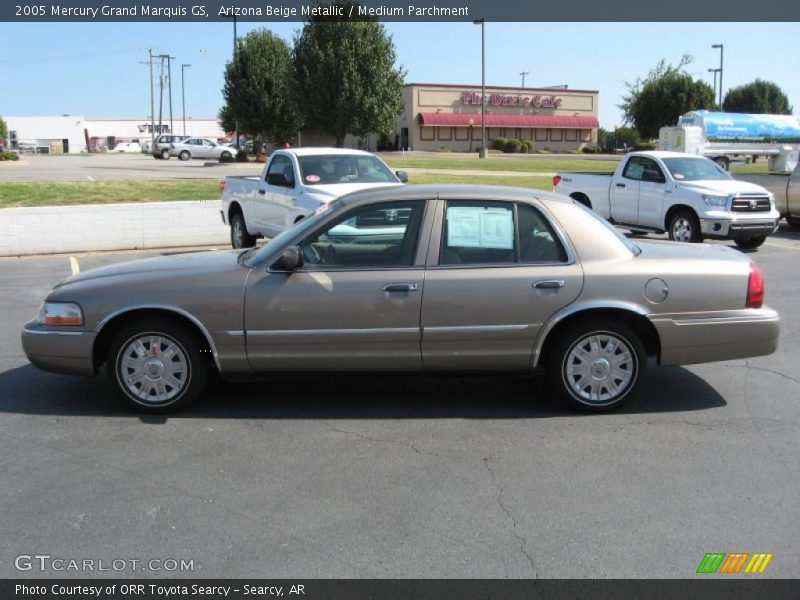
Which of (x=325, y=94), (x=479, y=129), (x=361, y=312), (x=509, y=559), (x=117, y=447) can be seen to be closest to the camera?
(x=509, y=559)

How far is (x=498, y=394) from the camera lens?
6.22 metres

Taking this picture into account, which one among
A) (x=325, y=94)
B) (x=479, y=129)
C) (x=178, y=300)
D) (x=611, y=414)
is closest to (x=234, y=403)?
(x=178, y=300)

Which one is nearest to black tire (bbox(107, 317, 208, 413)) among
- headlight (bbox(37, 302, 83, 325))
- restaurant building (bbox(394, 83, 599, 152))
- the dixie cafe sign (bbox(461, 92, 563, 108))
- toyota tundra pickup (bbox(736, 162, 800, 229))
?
headlight (bbox(37, 302, 83, 325))

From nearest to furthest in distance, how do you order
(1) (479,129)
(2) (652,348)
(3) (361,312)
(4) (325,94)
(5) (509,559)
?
(5) (509,559) → (3) (361,312) → (2) (652,348) → (4) (325,94) → (1) (479,129)

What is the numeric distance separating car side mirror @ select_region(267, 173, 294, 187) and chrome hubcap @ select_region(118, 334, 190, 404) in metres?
6.94

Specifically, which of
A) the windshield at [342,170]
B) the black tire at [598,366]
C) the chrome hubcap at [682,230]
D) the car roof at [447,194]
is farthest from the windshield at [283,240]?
the chrome hubcap at [682,230]

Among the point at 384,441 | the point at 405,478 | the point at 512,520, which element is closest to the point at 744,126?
the point at 384,441

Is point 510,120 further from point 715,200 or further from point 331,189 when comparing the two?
point 331,189

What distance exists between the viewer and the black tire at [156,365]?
18.4 ft

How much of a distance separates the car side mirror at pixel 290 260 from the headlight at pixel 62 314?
4.59 feet

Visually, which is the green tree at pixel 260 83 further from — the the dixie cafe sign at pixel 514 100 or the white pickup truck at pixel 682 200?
the the dixie cafe sign at pixel 514 100

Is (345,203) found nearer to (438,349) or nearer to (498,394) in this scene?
(438,349)

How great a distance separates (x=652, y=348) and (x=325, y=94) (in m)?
28.6

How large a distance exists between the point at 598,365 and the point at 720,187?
1028 cm
